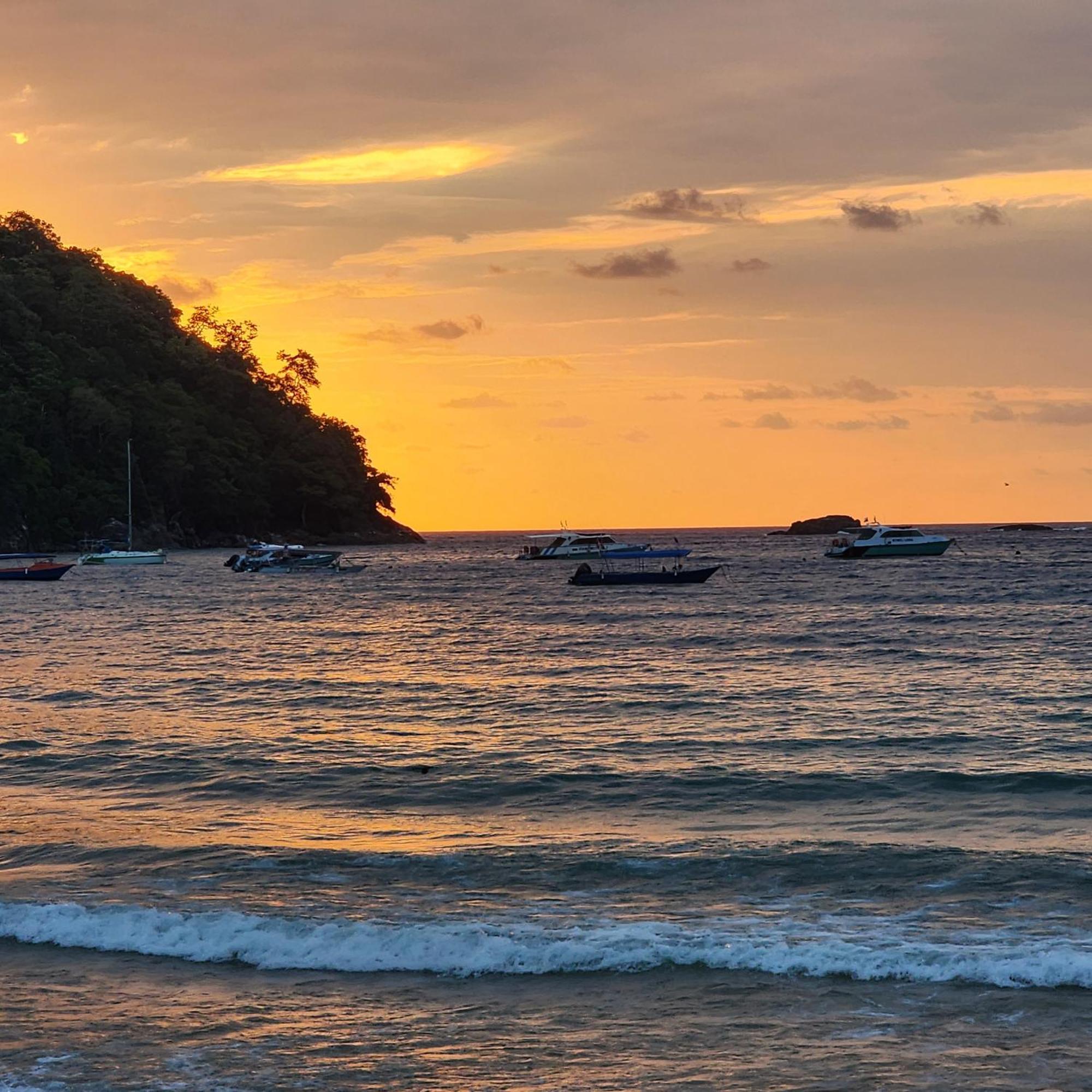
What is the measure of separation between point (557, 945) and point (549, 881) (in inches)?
115

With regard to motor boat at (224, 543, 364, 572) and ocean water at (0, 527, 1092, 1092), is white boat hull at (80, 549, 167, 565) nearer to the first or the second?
motor boat at (224, 543, 364, 572)

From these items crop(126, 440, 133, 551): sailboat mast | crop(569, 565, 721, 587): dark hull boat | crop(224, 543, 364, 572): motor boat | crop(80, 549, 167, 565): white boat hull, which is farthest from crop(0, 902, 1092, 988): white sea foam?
crop(126, 440, 133, 551): sailboat mast

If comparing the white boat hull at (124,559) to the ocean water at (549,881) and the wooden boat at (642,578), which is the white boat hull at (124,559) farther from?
the ocean water at (549,881)

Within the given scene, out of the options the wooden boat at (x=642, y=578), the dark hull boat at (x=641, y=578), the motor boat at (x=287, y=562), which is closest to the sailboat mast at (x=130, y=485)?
the motor boat at (x=287, y=562)

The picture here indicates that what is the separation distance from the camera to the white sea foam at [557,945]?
13.1 meters

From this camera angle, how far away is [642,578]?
101125 millimetres

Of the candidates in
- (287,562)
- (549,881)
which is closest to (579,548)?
(287,562)

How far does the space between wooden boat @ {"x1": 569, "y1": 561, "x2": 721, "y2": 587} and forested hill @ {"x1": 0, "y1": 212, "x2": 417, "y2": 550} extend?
7823 cm

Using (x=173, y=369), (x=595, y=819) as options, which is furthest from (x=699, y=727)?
(x=173, y=369)

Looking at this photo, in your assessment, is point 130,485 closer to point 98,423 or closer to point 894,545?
point 98,423

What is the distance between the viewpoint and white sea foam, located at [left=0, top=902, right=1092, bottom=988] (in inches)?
517

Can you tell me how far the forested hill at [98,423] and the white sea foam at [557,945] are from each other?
147 metres

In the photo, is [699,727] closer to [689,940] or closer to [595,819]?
[595,819]

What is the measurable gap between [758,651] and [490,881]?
112 ft
